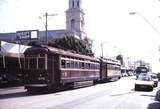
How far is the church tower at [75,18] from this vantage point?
118 metres

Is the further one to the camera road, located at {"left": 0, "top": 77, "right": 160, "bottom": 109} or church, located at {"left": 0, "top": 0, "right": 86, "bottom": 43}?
church, located at {"left": 0, "top": 0, "right": 86, "bottom": 43}

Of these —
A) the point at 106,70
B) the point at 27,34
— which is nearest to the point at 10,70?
the point at 106,70

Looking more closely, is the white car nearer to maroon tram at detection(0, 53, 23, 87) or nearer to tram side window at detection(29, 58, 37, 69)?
tram side window at detection(29, 58, 37, 69)

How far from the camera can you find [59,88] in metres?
29.4

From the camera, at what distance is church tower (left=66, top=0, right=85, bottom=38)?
118 meters

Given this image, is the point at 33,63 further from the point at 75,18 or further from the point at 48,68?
the point at 75,18

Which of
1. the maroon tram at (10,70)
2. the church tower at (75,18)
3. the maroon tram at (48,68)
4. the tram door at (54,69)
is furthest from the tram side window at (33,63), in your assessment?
the church tower at (75,18)

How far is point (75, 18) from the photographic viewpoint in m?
120

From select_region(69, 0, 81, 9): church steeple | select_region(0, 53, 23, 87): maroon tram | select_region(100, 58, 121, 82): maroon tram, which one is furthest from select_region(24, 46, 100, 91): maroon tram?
select_region(69, 0, 81, 9): church steeple

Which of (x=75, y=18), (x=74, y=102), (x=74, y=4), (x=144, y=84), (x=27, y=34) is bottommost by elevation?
(x=74, y=102)

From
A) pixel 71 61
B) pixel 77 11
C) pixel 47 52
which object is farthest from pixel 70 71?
pixel 77 11

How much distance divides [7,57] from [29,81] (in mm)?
14686

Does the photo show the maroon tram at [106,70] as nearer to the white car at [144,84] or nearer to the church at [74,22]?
the white car at [144,84]

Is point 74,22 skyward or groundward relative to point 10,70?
skyward
